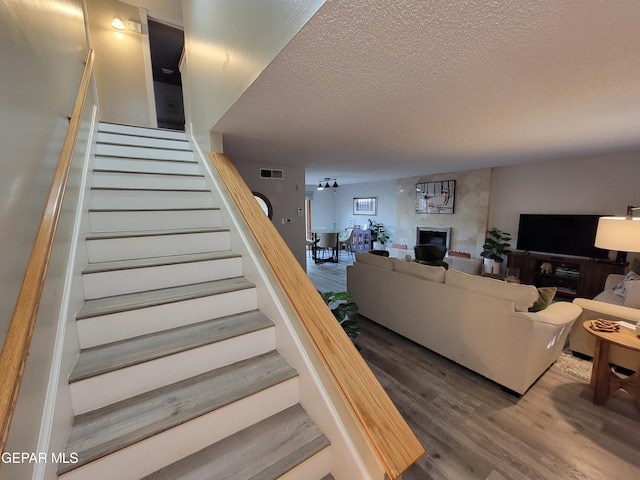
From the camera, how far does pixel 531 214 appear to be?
4559mm

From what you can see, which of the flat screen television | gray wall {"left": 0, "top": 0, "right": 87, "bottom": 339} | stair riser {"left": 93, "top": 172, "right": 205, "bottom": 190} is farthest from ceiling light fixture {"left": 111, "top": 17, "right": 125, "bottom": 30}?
the flat screen television

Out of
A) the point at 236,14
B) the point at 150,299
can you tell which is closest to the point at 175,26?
the point at 236,14

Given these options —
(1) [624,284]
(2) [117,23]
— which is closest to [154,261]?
(2) [117,23]

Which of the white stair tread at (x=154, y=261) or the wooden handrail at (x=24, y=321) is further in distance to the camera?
the white stair tread at (x=154, y=261)

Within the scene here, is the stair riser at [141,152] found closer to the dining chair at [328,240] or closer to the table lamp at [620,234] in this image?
the table lamp at [620,234]

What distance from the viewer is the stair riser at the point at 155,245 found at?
1.65m

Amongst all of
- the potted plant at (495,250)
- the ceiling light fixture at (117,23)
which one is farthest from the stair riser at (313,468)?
the ceiling light fixture at (117,23)

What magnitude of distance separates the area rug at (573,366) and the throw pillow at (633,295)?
0.81 metres

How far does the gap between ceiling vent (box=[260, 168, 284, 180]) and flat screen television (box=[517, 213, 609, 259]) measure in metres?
4.46

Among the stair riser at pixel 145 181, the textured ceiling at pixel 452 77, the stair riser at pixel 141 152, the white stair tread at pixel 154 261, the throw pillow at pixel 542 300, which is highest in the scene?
the textured ceiling at pixel 452 77

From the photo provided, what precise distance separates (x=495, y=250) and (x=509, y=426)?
3.95 metres

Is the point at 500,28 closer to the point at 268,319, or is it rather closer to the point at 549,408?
the point at 268,319

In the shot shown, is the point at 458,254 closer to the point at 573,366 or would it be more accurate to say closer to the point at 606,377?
the point at 573,366

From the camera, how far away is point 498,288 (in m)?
2.21
